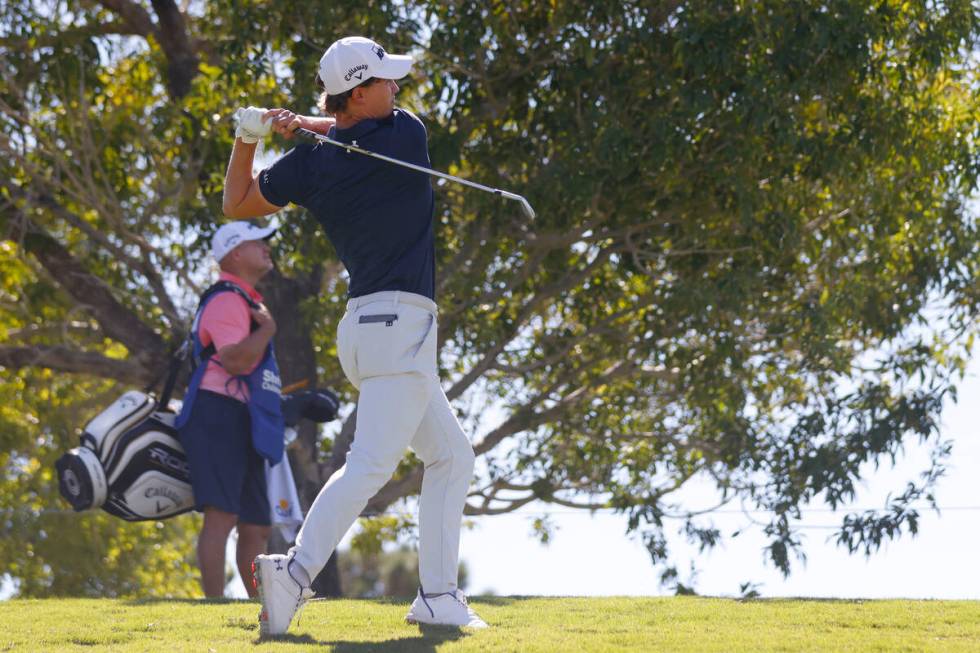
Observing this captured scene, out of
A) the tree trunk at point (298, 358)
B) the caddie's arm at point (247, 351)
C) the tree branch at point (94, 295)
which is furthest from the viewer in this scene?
the tree branch at point (94, 295)

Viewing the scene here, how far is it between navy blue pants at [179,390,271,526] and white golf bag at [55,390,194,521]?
0.27m

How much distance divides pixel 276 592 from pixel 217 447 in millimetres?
2476

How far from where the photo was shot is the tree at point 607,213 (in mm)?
10070

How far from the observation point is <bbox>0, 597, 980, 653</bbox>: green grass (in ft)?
15.3

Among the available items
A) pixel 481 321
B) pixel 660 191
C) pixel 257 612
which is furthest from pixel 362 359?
pixel 481 321

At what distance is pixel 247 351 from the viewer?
700 centimetres

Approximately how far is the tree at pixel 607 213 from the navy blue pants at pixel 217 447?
11.9 feet

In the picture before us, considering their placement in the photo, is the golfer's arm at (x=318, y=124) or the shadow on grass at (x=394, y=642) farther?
the golfer's arm at (x=318, y=124)

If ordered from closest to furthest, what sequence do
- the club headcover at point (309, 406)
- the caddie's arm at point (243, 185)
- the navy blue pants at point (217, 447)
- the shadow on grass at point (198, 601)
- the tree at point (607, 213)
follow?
the caddie's arm at point (243, 185) < the shadow on grass at point (198, 601) < the navy blue pants at point (217, 447) < the club headcover at point (309, 406) < the tree at point (607, 213)

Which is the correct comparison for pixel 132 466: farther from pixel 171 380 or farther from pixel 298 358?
Result: pixel 298 358

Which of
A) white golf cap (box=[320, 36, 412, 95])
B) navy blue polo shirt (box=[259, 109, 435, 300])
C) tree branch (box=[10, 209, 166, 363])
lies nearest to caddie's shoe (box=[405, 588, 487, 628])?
navy blue polo shirt (box=[259, 109, 435, 300])

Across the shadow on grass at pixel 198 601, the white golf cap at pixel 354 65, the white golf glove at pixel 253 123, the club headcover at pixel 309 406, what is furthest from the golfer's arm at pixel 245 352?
the white golf cap at pixel 354 65

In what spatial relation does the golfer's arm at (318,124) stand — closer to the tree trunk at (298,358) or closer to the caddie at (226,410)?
the caddie at (226,410)

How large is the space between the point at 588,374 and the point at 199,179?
384 cm
